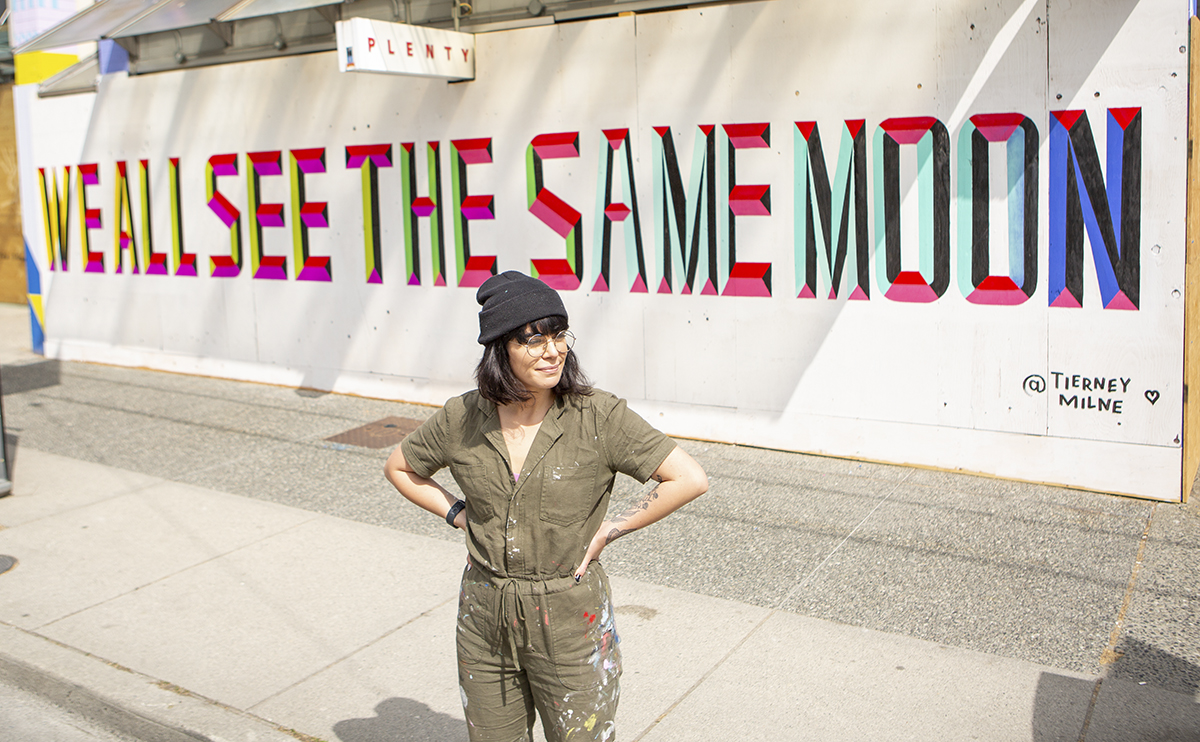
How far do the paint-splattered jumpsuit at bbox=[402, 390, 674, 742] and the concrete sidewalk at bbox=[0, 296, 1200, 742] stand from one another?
1.15 metres

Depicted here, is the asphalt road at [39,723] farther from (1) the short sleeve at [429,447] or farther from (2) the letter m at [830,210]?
(2) the letter m at [830,210]

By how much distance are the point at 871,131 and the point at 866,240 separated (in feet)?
2.31

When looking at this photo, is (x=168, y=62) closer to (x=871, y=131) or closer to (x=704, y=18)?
(x=704, y=18)

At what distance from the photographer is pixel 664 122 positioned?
7836mm

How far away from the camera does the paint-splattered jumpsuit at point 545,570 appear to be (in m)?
3.00

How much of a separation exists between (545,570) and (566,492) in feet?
0.75

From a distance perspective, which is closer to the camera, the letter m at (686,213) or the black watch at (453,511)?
the black watch at (453,511)

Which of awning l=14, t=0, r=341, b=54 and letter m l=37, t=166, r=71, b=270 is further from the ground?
awning l=14, t=0, r=341, b=54

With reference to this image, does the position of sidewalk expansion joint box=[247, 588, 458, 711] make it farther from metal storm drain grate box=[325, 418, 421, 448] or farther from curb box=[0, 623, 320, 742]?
metal storm drain grate box=[325, 418, 421, 448]

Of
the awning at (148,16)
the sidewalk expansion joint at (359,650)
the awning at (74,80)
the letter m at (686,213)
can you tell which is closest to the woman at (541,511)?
the sidewalk expansion joint at (359,650)

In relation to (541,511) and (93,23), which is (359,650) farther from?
(93,23)

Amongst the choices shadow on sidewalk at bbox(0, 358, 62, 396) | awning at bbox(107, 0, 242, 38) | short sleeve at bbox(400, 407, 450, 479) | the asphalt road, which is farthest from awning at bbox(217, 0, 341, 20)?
→ short sleeve at bbox(400, 407, 450, 479)

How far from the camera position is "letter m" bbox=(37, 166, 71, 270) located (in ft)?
41.0

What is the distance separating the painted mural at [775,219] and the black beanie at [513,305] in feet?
15.0
